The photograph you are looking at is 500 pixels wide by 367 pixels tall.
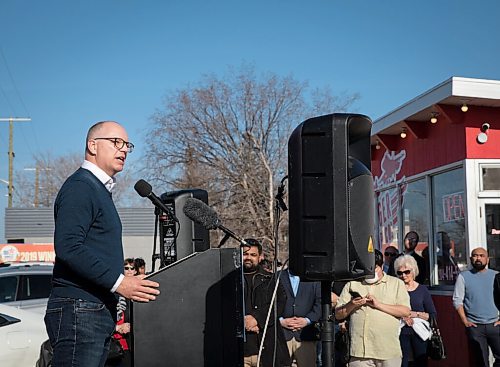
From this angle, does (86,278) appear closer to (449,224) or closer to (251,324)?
(251,324)

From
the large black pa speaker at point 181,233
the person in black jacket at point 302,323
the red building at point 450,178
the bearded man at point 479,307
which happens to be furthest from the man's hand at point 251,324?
the red building at point 450,178

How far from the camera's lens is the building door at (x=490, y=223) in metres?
9.08

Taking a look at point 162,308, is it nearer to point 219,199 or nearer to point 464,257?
point 464,257

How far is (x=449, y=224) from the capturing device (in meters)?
9.80

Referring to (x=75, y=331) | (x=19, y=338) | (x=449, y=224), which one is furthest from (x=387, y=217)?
(x=75, y=331)

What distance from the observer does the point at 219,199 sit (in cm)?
3347

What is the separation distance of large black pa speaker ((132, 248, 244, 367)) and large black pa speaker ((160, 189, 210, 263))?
1.64 m

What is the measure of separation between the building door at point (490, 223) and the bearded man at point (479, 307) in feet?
2.07

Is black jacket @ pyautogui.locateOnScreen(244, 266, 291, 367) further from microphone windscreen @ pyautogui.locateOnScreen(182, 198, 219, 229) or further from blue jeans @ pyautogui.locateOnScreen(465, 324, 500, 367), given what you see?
blue jeans @ pyautogui.locateOnScreen(465, 324, 500, 367)

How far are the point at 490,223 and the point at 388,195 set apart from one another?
122 inches

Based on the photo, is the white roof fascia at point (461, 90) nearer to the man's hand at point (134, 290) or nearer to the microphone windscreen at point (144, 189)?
the microphone windscreen at point (144, 189)

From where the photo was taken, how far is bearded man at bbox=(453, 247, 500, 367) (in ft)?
27.2

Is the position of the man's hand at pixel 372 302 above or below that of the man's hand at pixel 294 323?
above

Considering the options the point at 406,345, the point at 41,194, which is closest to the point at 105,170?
the point at 406,345
